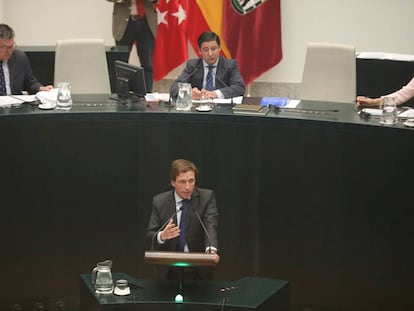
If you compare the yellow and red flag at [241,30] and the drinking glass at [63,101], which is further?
the yellow and red flag at [241,30]

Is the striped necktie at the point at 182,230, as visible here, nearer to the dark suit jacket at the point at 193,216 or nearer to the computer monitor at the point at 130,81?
the dark suit jacket at the point at 193,216

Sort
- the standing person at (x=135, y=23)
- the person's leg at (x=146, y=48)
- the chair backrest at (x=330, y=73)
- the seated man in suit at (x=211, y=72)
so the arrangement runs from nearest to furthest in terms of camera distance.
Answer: the seated man in suit at (x=211, y=72), the chair backrest at (x=330, y=73), the standing person at (x=135, y=23), the person's leg at (x=146, y=48)

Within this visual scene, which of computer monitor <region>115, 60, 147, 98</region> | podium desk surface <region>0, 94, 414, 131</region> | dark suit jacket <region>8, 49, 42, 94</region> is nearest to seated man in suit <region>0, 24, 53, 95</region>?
dark suit jacket <region>8, 49, 42, 94</region>

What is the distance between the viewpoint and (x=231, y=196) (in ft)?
22.6

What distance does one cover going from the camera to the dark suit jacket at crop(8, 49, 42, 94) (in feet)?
26.7

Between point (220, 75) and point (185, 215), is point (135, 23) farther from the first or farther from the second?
point (185, 215)

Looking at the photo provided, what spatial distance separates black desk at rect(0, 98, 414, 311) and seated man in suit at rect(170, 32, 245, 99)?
1.22 meters

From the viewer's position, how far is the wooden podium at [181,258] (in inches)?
217

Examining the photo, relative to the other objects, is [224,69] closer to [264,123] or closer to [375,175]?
[264,123]

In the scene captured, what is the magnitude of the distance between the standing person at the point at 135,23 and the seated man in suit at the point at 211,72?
2188mm

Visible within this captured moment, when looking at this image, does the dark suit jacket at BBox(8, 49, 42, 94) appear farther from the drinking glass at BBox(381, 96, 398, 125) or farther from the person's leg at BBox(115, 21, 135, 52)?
the drinking glass at BBox(381, 96, 398, 125)

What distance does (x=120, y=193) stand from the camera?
690 cm

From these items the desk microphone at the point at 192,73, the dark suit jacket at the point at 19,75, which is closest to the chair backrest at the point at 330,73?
the desk microphone at the point at 192,73

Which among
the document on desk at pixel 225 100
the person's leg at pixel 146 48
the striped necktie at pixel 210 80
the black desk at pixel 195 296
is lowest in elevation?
the black desk at pixel 195 296
